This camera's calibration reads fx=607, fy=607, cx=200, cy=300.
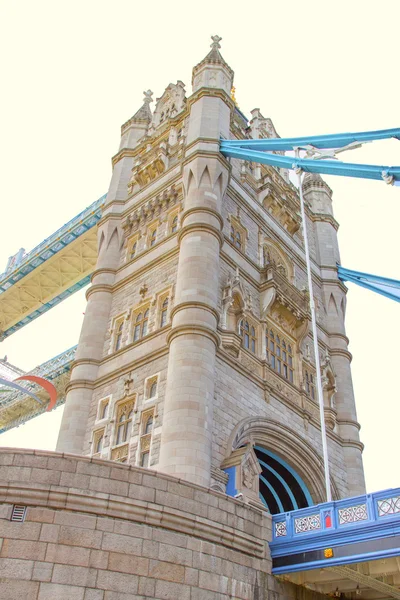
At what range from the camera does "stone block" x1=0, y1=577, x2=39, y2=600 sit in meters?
10.6

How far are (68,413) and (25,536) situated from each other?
1290cm

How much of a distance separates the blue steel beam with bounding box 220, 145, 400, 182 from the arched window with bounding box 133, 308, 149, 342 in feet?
29.0

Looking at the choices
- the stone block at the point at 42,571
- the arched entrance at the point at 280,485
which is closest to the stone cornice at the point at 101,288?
the arched entrance at the point at 280,485

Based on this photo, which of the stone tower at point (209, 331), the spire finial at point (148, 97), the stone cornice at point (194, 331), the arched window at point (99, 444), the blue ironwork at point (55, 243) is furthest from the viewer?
the blue ironwork at point (55, 243)

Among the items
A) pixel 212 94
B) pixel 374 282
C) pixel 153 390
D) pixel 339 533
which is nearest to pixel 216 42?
pixel 212 94

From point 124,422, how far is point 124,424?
8cm

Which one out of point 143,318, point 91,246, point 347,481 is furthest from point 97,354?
point 91,246

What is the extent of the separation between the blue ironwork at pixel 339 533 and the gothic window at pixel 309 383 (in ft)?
42.4

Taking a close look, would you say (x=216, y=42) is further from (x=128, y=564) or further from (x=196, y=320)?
(x=128, y=564)

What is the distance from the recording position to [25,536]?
1123 centimetres

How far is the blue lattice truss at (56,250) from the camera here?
138ft

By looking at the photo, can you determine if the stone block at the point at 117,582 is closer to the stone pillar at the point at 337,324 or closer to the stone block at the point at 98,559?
the stone block at the point at 98,559

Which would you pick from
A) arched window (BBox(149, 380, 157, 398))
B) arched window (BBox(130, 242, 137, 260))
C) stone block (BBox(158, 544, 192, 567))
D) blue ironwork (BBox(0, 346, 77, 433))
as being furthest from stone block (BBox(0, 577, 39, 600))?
blue ironwork (BBox(0, 346, 77, 433))

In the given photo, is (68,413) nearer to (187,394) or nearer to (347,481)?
(187,394)
